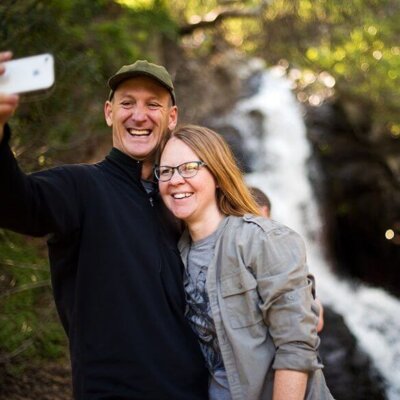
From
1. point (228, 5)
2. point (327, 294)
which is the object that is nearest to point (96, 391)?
point (327, 294)

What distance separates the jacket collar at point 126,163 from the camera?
7.49 feet

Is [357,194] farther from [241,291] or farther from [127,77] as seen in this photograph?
[241,291]

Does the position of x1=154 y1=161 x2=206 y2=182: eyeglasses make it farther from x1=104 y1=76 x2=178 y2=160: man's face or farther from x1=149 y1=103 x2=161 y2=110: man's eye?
x1=149 y1=103 x2=161 y2=110: man's eye

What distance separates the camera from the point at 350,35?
10.7 m

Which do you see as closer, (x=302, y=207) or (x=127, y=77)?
(x=127, y=77)

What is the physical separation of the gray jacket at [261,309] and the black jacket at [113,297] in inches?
7.0

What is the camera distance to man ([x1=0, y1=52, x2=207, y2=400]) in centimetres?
189

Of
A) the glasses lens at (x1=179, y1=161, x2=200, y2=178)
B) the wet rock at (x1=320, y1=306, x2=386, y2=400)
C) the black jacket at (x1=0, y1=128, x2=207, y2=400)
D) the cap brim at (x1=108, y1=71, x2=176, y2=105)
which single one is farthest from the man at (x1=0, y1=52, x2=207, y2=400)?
the wet rock at (x1=320, y1=306, x2=386, y2=400)

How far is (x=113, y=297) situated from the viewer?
76.8 inches

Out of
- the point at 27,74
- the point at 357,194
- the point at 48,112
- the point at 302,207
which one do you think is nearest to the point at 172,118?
the point at 27,74

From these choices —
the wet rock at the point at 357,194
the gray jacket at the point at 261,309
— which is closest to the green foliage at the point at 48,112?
the gray jacket at the point at 261,309

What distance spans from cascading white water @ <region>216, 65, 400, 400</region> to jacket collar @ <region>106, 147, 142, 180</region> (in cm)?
564

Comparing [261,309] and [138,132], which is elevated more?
[138,132]

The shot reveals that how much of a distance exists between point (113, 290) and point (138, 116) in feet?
2.69
